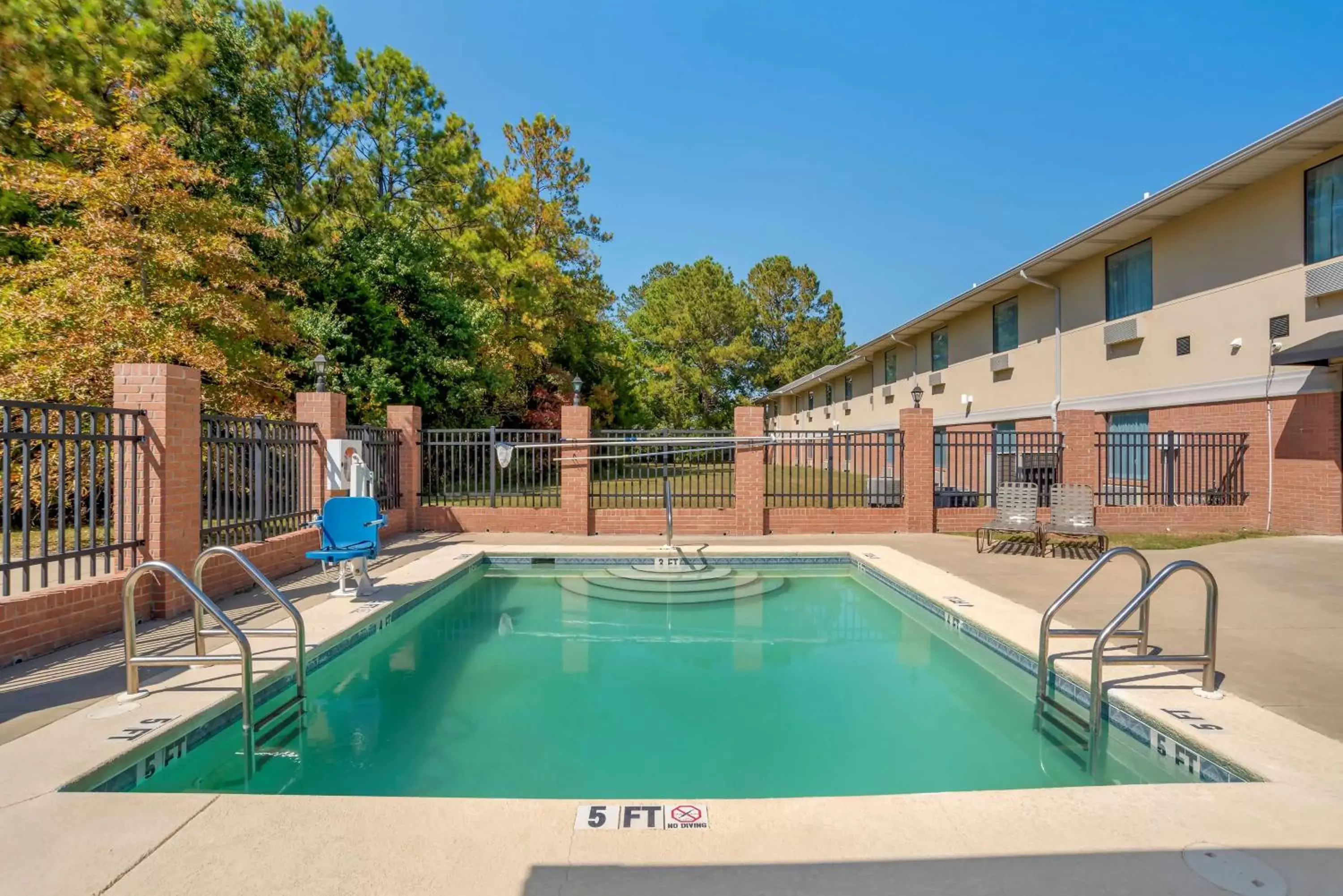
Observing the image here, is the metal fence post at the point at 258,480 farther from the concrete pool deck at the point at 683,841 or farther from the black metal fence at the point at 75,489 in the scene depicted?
the concrete pool deck at the point at 683,841

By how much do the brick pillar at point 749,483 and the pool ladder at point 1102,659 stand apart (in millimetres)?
7303

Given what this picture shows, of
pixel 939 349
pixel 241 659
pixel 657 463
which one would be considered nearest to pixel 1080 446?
pixel 657 463

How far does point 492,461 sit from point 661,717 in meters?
8.52

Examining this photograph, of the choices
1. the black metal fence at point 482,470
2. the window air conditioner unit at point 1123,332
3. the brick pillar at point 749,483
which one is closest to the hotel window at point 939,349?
the window air conditioner unit at point 1123,332

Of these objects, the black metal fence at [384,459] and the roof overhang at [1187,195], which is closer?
the roof overhang at [1187,195]

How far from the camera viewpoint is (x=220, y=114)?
15.2 metres

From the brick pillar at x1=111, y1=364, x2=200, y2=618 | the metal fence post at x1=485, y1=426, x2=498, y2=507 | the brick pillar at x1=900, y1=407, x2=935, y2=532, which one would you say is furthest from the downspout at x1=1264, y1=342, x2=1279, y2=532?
the brick pillar at x1=111, y1=364, x2=200, y2=618

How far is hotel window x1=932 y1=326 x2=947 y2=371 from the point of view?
21.9 m

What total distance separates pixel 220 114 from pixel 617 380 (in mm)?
19133

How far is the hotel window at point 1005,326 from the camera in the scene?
18.1 m

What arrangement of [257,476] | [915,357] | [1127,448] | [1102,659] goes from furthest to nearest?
1. [915,357]
2. [1127,448]
3. [257,476]
4. [1102,659]

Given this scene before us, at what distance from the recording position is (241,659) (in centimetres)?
388

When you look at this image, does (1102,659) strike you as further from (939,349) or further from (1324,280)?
(939,349)

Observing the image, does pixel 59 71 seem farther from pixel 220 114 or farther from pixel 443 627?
pixel 443 627
